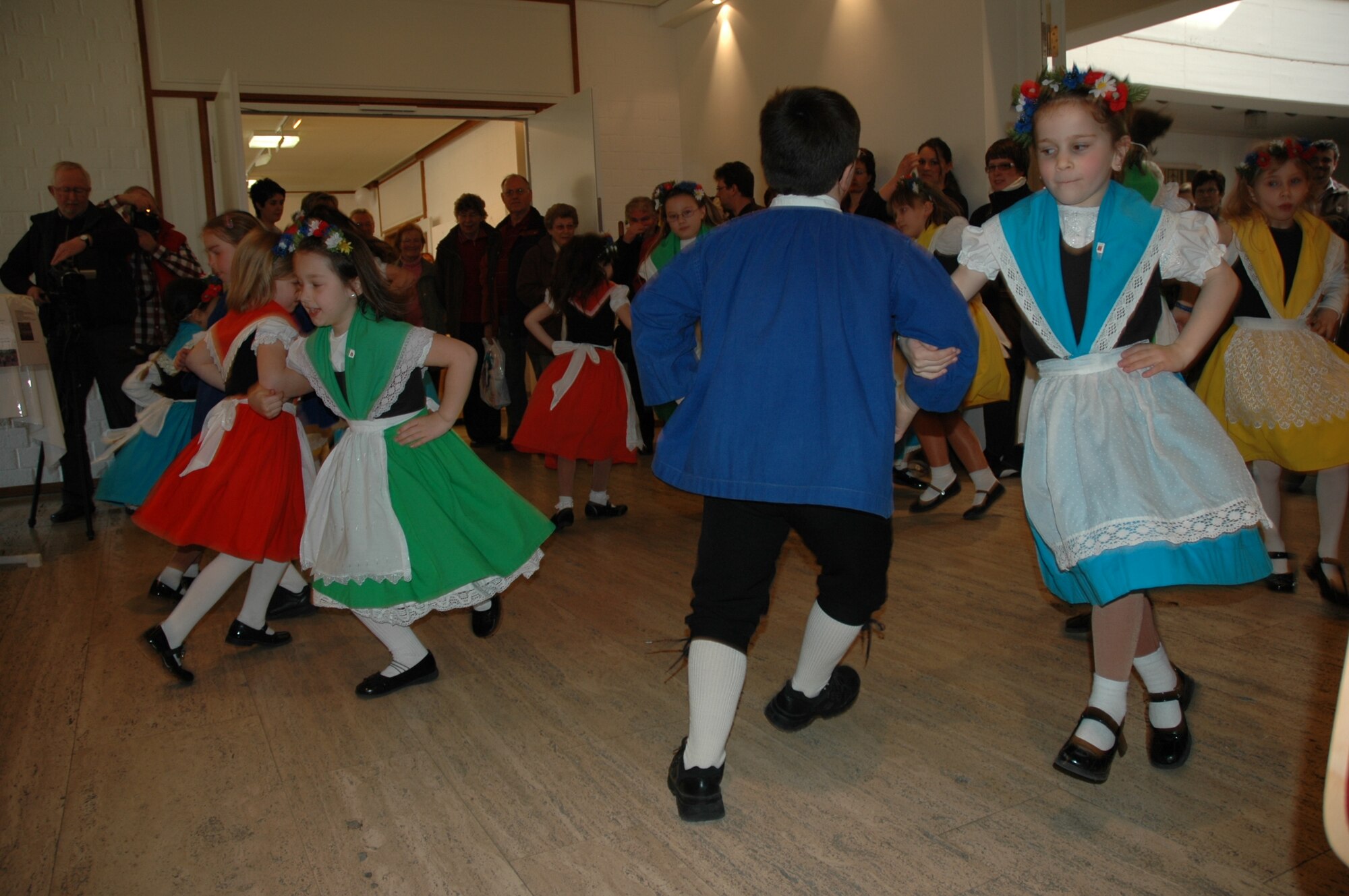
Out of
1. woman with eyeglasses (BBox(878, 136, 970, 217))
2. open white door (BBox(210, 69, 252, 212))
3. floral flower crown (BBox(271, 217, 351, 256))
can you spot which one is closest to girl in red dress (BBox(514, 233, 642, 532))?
woman with eyeglasses (BBox(878, 136, 970, 217))

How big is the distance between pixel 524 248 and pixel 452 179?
6665mm

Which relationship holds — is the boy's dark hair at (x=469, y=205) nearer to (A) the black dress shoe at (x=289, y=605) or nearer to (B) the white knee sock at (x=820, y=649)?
(A) the black dress shoe at (x=289, y=605)

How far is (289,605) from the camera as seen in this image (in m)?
3.36

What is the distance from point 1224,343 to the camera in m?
2.99

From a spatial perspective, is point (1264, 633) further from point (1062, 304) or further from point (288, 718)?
point (288, 718)

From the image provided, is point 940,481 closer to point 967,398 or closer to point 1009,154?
point 967,398

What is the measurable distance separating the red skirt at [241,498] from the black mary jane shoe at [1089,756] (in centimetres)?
192

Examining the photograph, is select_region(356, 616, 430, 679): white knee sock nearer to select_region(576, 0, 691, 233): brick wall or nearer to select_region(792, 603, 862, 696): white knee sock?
Answer: select_region(792, 603, 862, 696): white knee sock

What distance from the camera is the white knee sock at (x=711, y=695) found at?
1.78m

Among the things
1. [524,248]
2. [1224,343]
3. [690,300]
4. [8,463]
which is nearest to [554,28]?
[524,248]

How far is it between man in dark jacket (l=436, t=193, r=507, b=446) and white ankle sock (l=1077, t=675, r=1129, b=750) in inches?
224

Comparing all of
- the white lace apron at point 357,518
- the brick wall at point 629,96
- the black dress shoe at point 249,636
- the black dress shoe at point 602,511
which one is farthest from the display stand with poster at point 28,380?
the brick wall at point 629,96

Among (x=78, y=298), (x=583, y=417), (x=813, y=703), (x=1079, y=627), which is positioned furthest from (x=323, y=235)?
(x=78, y=298)

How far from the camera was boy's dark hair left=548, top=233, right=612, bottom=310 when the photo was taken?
14.4 ft
